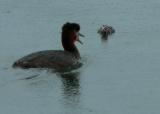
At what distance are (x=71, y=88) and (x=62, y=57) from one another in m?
2.20

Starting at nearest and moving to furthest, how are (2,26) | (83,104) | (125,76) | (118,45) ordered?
(83,104) < (125,76) < (118,45) < (2,26)

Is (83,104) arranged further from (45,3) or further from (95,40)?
(45,3)

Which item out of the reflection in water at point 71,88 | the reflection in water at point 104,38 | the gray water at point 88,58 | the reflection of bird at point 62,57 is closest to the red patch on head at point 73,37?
the reflection of bird at point 62,57

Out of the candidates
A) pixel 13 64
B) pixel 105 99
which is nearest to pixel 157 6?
pixel 13 64

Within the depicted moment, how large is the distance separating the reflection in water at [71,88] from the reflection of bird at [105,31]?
3.82 m

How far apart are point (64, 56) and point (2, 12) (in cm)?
641

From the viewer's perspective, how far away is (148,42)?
19.5 meters

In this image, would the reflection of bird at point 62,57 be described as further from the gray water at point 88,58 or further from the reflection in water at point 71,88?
the reflection in water at point 71,88

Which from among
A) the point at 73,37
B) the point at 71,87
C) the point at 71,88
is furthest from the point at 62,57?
the point at 71,88

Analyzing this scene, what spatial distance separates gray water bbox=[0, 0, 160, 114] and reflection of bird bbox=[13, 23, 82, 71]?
0.26 m

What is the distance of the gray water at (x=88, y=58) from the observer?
14.2 m

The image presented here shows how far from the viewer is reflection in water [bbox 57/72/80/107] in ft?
47.1

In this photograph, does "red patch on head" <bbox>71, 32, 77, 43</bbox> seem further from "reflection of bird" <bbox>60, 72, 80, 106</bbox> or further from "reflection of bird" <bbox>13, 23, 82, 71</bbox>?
"reflection of bird" <bbox>60, 72, 80, 106</bbox>

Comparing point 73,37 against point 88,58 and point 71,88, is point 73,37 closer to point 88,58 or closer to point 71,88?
point 88,58
